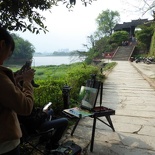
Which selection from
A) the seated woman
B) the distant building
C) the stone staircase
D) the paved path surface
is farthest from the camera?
the distant building

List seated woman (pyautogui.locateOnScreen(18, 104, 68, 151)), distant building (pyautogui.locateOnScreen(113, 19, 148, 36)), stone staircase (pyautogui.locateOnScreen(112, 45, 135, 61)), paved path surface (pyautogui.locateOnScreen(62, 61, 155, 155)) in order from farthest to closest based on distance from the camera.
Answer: distant building (pyautogui.locateOnScreen(113, 19, 148, 36)), stone staircase (pyautogui.locateOnScreen(112, 45, 135, 61)), paved path surface (pyautogui.locateOnScreen(62, 61, 155, 155)), seated woman (pyautogui.locateOnScreen(18, 104, 68, 151))

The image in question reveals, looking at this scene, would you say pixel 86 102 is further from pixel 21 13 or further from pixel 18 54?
pixel 18 54

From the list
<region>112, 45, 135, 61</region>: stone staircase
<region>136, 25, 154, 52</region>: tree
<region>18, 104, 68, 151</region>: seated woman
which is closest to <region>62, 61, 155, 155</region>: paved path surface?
<region>18, 104, 68, 151</region>: seated woman

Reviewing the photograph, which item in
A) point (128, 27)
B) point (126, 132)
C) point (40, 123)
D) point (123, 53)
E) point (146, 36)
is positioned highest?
point (128, 27)

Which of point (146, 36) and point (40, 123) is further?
point (146, 36)

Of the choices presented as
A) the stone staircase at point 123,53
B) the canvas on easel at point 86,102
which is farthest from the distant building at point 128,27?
the canvas on easel at point 86,102

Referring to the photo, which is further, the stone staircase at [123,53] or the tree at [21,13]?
the stone staircase at [123,53]

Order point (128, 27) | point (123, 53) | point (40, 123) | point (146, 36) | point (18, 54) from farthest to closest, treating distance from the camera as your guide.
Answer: point (128, 27), point (123, 53), point (146, 36), point (18, 54), point (40, 123)

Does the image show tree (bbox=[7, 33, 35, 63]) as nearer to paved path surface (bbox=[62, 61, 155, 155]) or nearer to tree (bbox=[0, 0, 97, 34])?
tree (bbox=[0, 0, 97, 34])

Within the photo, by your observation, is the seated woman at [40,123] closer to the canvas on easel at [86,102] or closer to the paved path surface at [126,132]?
the canvas on easel at [86,102]

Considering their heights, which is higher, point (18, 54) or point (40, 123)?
point (18, 54)

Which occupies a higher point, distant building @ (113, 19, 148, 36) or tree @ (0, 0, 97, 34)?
distant building @ (113, 19, 148, 36)

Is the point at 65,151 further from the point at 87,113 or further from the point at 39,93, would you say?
the point at 39,93

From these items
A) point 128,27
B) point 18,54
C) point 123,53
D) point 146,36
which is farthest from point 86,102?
point 128,27
